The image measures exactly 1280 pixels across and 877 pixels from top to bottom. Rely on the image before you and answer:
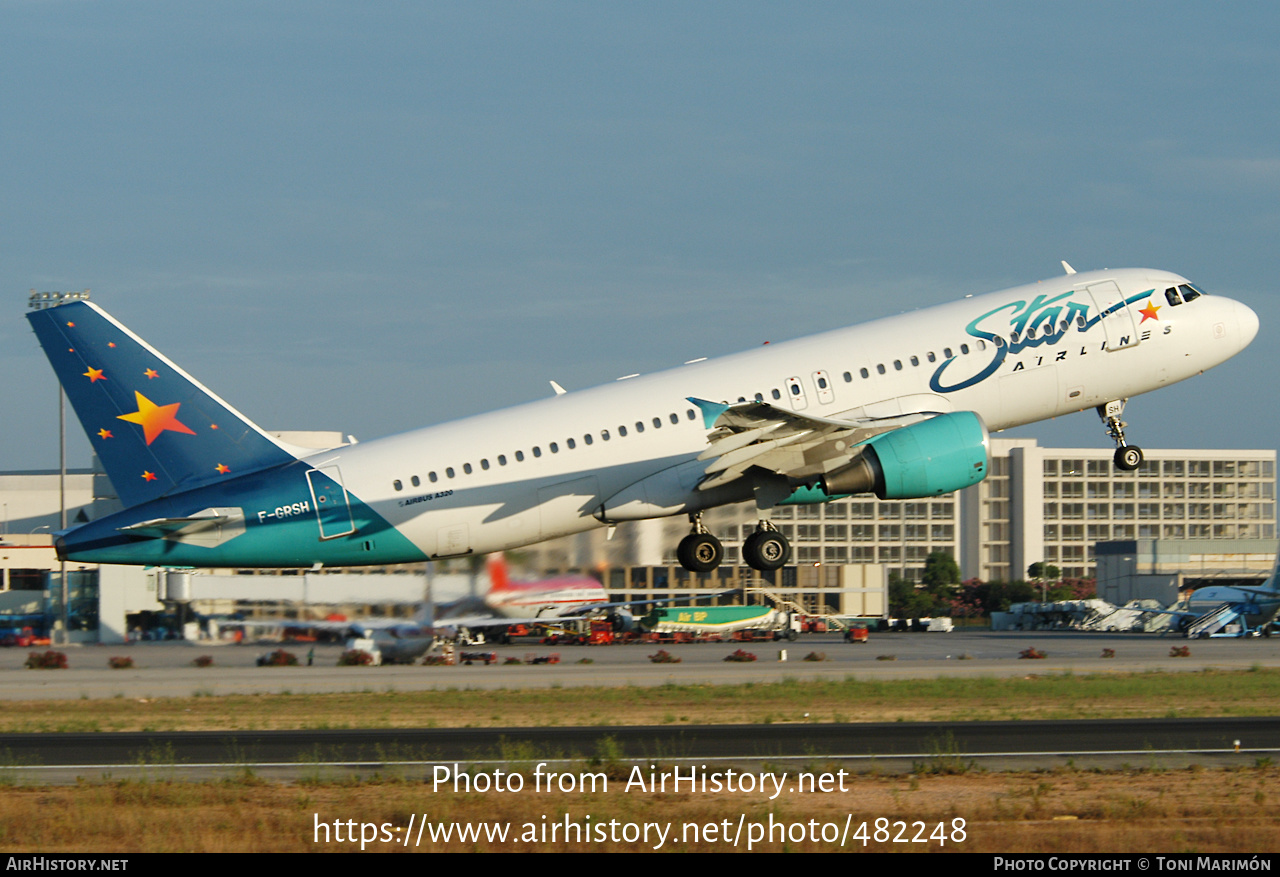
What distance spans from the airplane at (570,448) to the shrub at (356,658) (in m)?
22.3

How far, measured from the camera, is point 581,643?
265ft

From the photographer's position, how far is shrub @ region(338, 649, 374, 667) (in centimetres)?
5797

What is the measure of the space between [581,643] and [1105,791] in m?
58.5

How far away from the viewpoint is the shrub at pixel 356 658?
57969 mm

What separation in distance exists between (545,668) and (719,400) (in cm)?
2537

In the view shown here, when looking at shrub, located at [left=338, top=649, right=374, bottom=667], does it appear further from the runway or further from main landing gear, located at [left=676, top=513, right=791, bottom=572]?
main landing gear, located at [left=676, top=513, right=791, bottom=572]

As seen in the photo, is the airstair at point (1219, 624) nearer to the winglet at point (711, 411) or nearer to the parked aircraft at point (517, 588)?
the parked aircraft at point (517, 588)

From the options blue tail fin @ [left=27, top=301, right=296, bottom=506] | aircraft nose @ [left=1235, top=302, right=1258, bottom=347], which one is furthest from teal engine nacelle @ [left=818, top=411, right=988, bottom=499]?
blue tail fin @ [left=27, top=301, right=296, bottom=506]

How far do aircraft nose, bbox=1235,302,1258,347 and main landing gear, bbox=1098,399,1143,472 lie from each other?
397 cm

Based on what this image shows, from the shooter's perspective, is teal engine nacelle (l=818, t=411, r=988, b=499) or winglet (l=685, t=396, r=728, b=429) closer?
winglet (l=685, t=396, r=728, b=429)

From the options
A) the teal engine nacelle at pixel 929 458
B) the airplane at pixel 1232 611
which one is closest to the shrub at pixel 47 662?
the teal engine nacelle at pixel 929 458

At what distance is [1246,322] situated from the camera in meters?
39.9

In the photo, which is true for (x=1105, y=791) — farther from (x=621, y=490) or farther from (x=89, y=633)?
(x=89, y=633)
